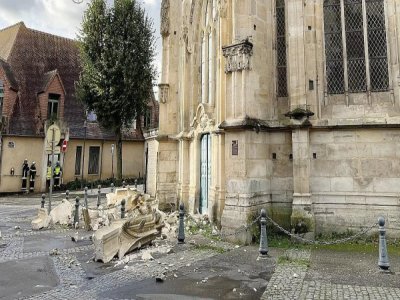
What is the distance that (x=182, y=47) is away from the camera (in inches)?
592

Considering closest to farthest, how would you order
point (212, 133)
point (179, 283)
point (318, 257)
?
point (179, 283), point (318, 257), point (212, 133)

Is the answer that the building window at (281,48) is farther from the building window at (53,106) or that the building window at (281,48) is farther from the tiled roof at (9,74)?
the tiled roof at (9,74)

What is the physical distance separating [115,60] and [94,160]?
10.0 meters

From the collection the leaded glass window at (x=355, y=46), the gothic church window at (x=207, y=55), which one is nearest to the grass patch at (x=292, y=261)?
the leaded glass window at (x=355, y=46)

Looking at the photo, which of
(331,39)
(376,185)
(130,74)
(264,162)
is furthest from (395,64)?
(130,74)

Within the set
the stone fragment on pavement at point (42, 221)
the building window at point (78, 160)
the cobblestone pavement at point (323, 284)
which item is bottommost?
the cobblestone pavement at point (323, 284)

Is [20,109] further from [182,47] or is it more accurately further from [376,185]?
[376,185]

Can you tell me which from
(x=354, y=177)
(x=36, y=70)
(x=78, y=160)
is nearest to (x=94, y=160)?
(x=78, y=160)

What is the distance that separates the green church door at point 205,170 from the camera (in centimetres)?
1273

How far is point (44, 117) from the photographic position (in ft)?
84.6

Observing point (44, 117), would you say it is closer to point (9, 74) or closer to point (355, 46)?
point (9, 74)

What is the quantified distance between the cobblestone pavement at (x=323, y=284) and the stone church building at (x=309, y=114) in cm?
252

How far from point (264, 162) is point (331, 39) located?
14.6 feet

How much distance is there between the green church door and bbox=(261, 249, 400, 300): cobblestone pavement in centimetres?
579
